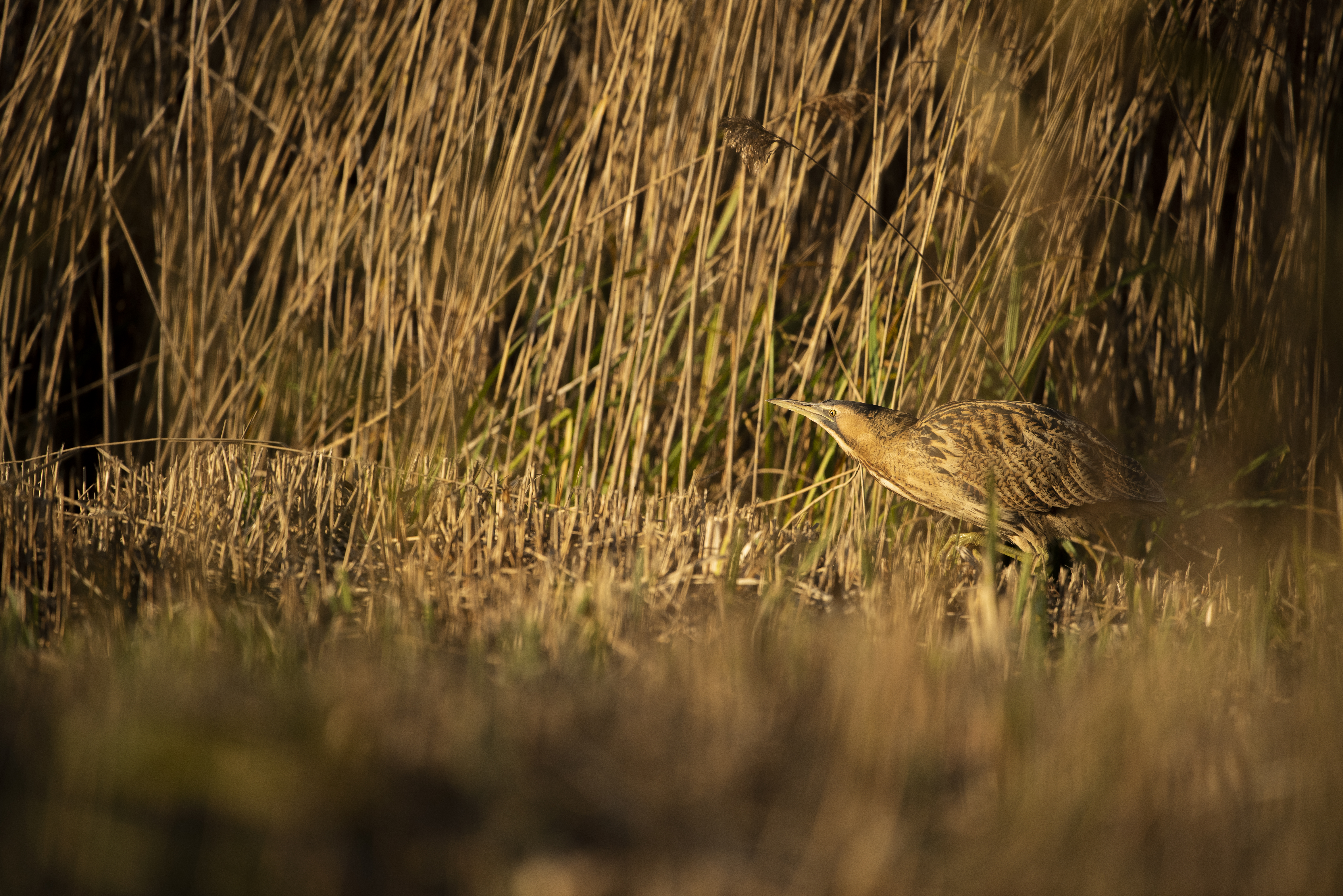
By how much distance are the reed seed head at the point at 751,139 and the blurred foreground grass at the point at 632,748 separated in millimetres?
1043

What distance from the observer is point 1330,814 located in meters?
1.21

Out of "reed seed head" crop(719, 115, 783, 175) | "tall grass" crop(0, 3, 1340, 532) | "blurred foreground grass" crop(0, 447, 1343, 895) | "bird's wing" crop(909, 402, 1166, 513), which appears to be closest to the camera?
"blurred foreground grass" crop(0, 447, 1343, 895)

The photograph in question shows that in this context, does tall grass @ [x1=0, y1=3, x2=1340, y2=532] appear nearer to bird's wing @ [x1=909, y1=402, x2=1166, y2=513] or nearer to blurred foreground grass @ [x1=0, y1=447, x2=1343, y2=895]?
bird's wing @ [x1=909, y1=402, x2=1166, y2=513]

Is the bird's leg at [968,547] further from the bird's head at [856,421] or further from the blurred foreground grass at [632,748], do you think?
the blurred foreground grass at [632,748]

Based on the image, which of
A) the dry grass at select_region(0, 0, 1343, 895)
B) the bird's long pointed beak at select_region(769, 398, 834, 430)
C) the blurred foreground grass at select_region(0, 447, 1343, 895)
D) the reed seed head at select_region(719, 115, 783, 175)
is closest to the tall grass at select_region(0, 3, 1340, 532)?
the dry grass at select_region(0, 0, 1343, 895)

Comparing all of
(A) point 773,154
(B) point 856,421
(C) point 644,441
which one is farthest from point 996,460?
(A) point 773,154

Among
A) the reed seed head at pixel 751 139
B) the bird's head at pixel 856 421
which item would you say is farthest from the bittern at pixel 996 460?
the reed seed head at pixel 751 139

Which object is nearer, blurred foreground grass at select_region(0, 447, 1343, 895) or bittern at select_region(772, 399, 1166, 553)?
blurred foreground grass at select_region(0, 447, 1343, 895)

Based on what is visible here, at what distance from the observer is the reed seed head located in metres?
2.44

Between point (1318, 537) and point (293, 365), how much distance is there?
3559 millimetres

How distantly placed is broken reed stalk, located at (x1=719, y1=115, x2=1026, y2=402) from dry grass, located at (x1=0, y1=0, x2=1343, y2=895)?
0.03 metres

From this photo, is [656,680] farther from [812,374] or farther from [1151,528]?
[1151,528]

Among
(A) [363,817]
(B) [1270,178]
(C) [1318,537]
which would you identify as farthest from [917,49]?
(A) [363,817]

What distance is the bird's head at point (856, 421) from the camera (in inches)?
114
